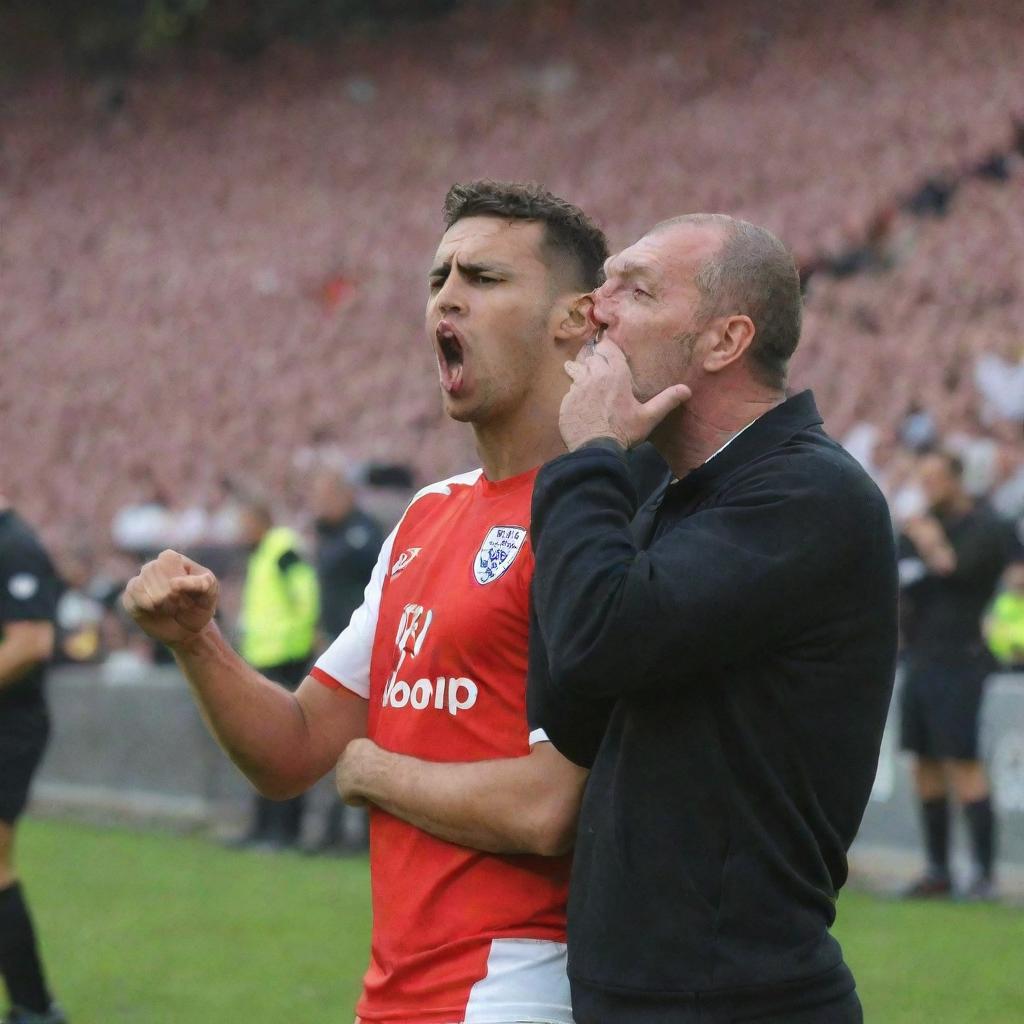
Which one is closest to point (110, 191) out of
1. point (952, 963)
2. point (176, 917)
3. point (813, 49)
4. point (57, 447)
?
point (57, 447)

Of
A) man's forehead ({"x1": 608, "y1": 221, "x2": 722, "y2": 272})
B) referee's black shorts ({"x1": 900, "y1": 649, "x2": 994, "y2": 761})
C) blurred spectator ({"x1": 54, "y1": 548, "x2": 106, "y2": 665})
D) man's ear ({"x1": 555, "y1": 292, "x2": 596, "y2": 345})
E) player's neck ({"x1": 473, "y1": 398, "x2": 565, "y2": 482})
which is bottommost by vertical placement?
blurred spectator ({"x1": 54, "y1": 548, "x2": 106, "y2": 665})

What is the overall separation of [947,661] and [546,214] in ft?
20.5

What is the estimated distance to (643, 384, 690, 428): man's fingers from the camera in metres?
2.56

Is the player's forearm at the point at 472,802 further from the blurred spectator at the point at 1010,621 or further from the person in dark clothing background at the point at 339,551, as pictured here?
the person in dark clothing background at the point at 339,551

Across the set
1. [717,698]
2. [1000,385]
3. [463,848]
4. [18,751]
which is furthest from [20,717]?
[1000,385]

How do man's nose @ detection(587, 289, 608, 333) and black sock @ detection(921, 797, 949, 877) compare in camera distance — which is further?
black sock @ detection(921, 797, 949, 877)

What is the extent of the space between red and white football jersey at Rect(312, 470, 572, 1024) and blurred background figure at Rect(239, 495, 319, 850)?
26.4 feet

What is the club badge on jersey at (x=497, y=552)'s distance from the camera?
2.91 m

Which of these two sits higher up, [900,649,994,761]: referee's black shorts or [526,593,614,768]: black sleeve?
[526,593,614,768]: black sleeve

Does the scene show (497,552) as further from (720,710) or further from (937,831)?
(937,831)

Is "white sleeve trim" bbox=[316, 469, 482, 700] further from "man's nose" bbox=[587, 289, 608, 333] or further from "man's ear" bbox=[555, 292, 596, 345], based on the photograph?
"man's nose" bbox=[587, 289, 608, 333]

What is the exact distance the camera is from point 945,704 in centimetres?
877

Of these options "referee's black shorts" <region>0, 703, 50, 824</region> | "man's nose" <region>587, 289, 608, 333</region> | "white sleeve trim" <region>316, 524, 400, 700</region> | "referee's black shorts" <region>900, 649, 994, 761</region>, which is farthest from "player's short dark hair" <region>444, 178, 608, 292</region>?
"referee's black shorts" <region>900, 649, 994, 761</region>

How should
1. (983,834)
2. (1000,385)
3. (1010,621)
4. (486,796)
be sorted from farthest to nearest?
(1000,385) < (1010,621) < (983,834) < (486,796)
